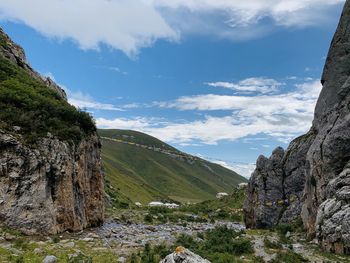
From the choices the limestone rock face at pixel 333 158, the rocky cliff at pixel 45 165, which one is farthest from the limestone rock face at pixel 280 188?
→ the rocky cliff at pixel 45 165

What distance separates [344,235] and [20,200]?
81.0ft

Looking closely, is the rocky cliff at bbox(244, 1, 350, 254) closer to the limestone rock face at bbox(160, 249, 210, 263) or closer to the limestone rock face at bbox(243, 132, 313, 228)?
the limestone rock face at bbox(243, 132, 313, 228)

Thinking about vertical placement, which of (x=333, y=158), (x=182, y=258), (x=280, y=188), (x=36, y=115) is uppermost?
(x=36, y=115)

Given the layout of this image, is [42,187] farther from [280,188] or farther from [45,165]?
[280,188]

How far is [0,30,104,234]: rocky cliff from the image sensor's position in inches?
1193

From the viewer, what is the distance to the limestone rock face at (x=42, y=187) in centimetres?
2978

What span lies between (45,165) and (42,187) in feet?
7.20

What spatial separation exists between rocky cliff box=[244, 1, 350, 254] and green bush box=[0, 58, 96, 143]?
970 inches

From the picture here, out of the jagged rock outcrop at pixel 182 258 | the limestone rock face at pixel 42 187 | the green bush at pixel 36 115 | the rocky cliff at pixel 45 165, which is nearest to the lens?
the jagged rock outcrop at pixel 182 258

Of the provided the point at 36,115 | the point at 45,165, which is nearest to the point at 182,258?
the point at 45,165

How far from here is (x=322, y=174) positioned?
35594 mm

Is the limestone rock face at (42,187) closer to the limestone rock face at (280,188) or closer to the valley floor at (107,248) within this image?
A: the valley floor at (107,248)

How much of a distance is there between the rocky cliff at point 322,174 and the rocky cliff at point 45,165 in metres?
21.9

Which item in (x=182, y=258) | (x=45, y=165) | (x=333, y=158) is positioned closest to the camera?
(x=182, y=258)
